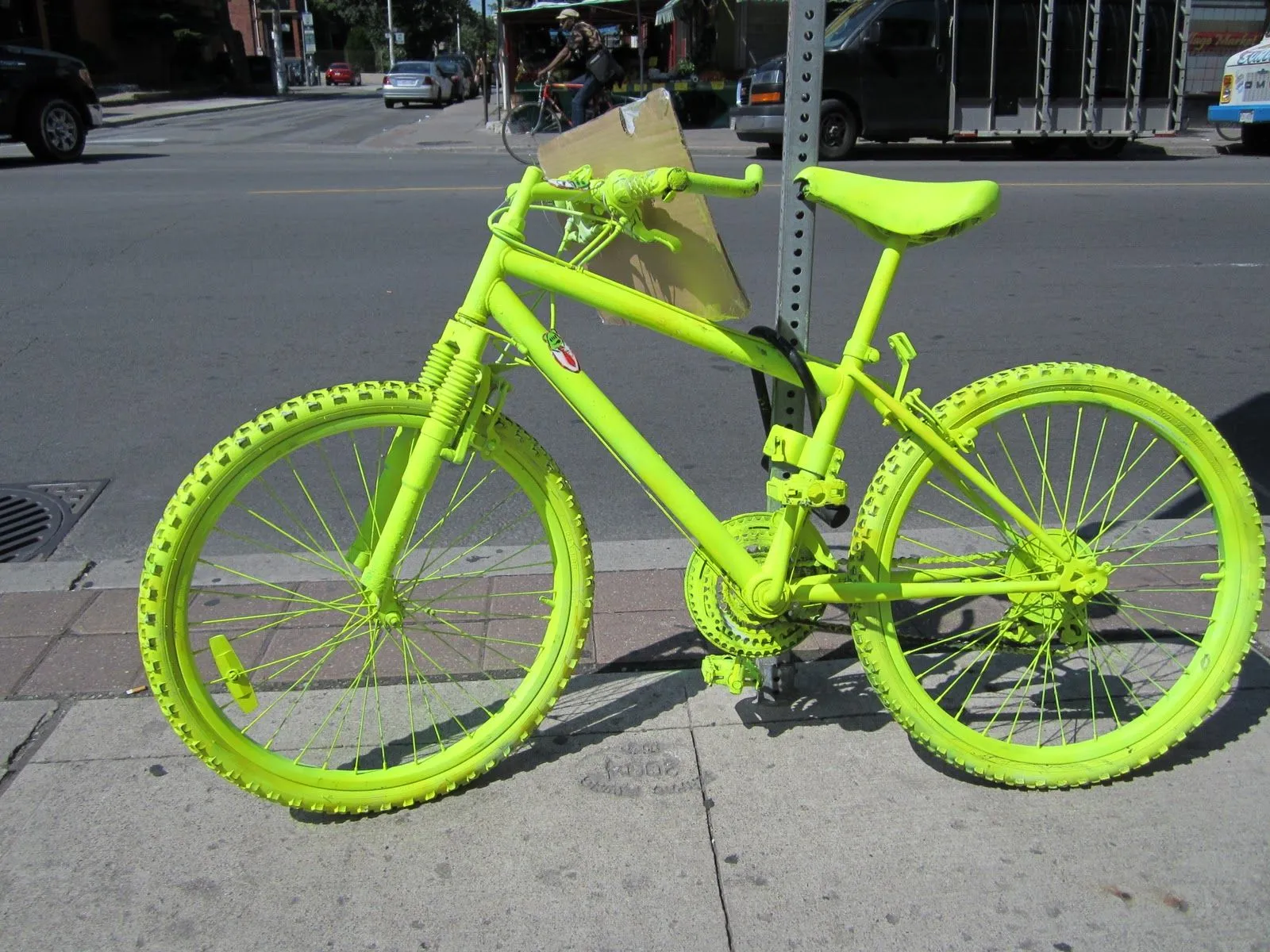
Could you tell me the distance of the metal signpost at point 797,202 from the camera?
264 cm

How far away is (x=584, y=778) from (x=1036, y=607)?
113 cm

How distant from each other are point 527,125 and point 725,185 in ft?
4.03

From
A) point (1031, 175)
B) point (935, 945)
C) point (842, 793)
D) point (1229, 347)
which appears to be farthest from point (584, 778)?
point (1031, 175)

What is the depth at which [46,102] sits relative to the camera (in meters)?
15.3

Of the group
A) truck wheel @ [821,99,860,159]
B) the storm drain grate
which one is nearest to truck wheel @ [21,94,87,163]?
truck wheel @ [821,99,860,159]

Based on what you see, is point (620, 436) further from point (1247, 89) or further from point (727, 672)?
point (1247, 89)

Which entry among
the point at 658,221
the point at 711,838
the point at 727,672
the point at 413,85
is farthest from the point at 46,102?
the point at 413,85

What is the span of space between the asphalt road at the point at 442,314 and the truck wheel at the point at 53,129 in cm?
312

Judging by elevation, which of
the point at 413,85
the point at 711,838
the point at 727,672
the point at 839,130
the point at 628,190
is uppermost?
the point at 413,85

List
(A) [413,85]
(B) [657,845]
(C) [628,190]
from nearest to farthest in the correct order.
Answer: (C) [628,190] < (B) [657,845] < (A) [413,85]

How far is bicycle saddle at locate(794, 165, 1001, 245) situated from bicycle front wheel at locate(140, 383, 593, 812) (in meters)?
0.84

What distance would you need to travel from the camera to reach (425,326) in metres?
6.84

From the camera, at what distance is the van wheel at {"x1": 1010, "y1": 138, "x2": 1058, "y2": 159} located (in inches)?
685

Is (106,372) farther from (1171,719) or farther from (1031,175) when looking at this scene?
(1031,175)
